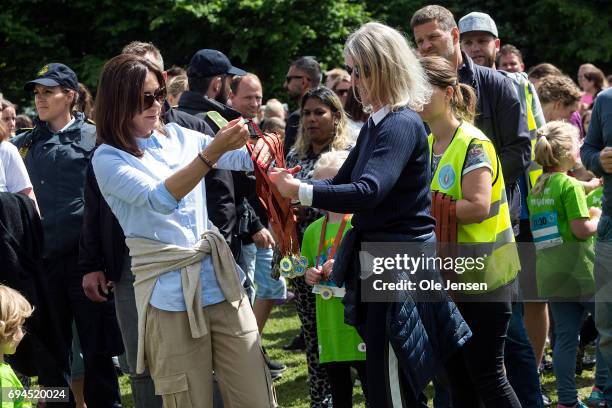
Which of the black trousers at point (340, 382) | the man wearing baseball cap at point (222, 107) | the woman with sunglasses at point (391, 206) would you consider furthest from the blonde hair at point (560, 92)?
the woman with sunglasses at point (391, 206)

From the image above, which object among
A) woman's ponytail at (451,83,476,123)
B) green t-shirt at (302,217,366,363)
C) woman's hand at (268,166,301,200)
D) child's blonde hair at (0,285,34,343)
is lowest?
green t-shirt at (302,217,366,363)

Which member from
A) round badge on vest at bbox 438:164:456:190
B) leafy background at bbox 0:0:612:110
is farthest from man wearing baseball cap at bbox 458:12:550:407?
leafy background at bbox 0:0:612:110

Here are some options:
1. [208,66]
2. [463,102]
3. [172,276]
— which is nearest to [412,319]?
[172,276]

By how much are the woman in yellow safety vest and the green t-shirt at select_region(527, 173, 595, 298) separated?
1.39 m

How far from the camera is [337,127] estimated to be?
6410 mm

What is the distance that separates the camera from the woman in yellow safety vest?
4.49m

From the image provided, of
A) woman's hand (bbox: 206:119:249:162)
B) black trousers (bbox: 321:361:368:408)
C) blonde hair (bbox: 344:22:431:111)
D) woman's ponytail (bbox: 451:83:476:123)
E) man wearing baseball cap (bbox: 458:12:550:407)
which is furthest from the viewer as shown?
man wearing baseball cap (bbox: 458:12:550:407)

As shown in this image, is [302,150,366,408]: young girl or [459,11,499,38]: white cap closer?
[302,150,366,408]: young girl

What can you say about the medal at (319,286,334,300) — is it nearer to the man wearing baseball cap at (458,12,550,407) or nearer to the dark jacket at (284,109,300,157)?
the man wearing baseball cap at (458,12,550,407)

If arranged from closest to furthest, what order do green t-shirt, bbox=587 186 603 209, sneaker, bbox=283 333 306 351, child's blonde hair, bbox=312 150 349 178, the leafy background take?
child's blonde hair, bbox=312 150 349 178
green t-shirt, bbox=587 186 603 209
sneaker, bbox=283 333 306 351
the leafy background

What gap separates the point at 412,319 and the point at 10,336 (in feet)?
5.88

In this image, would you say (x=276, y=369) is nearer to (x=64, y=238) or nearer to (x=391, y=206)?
(x=64, y=238)

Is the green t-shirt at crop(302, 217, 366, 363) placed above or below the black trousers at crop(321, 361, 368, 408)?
above

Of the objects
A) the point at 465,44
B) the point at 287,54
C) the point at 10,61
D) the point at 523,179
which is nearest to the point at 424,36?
the point at 465,44
